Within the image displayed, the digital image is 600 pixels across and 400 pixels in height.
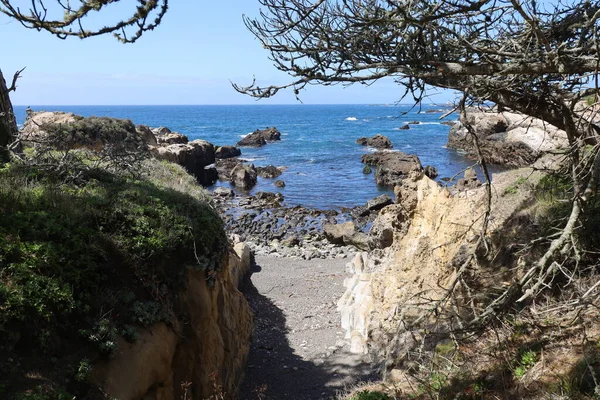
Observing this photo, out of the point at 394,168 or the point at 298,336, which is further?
the point at 394,168

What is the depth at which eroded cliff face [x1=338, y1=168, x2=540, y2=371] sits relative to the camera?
9.48 m

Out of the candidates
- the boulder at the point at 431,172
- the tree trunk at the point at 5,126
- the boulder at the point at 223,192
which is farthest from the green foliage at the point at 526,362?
the boulder at the point at 431,172

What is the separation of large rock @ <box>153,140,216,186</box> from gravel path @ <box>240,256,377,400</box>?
20.9 meters

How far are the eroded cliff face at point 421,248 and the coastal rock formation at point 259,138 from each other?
5826cm

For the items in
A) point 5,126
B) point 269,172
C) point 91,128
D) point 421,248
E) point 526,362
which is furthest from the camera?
point 269,172

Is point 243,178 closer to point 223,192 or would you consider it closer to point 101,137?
point 223,192

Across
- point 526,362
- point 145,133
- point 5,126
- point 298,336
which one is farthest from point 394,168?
point 526,362

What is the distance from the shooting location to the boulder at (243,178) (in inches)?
1577

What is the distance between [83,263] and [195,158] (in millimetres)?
36612

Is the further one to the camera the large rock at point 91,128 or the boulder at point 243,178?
the boulder at point 243,178

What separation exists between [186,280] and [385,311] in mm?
5323

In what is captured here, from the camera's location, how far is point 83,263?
22.1 feet

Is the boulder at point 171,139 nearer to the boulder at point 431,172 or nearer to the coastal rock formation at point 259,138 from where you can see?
the coastal rock formation at point 259,138

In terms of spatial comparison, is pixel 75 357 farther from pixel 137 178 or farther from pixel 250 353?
pixel 250 353
